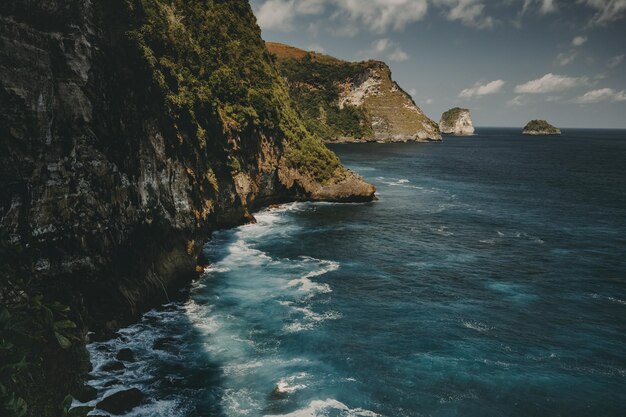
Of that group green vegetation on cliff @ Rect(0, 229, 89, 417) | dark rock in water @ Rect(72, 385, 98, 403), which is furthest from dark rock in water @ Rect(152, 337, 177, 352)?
dark rock in water @ Rect(72, 385, 98, 403)

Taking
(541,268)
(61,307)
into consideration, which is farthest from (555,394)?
(61,307)

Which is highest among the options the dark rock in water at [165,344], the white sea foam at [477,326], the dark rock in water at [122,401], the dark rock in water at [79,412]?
the dark rock in water at [79,412]

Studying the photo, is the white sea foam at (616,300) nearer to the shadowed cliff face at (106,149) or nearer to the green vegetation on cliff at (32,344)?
the shadowed cliff face at (106,149)

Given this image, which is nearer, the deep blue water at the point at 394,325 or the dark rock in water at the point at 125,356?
the deep blue water at the point at 394,325

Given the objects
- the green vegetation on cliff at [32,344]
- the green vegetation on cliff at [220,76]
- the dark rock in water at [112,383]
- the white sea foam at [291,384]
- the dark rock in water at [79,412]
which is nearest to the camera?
the dark rock in water at [79,412]

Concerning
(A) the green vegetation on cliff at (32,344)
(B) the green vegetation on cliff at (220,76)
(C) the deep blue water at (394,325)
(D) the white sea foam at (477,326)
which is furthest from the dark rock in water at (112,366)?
(D) the white sea foam at (477,326)

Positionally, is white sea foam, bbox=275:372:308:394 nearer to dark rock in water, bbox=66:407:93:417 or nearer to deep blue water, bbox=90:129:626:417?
deep blue water, bbox=90:129:626:417
